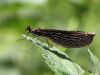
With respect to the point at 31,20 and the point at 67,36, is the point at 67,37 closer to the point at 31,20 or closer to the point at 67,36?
the point at 67,36

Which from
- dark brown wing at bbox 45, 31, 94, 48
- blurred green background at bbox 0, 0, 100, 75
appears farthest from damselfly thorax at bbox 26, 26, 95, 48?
blurred green background at bbox 0, 0, 100, 75

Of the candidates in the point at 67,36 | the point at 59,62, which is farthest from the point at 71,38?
the point at 59,62

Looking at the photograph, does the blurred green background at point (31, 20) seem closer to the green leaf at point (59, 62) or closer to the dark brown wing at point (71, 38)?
the dark brown wing at point (71, 38)

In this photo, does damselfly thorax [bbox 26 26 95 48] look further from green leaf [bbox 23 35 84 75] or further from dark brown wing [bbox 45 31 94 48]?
green leaf [bbox 23 35 84 75]

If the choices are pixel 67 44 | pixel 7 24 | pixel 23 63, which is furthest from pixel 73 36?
pixel 7 24

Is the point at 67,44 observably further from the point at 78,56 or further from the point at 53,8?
the point at 53,8

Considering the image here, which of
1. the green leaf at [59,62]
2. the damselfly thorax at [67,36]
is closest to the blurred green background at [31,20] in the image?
the damselfly thorax at [67,36]

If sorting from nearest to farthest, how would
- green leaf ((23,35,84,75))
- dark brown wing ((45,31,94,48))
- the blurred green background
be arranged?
1. green leaf ((23,35,84,75))
2. dark brown wing ((45,31,94,48))
3. the blurred green background
